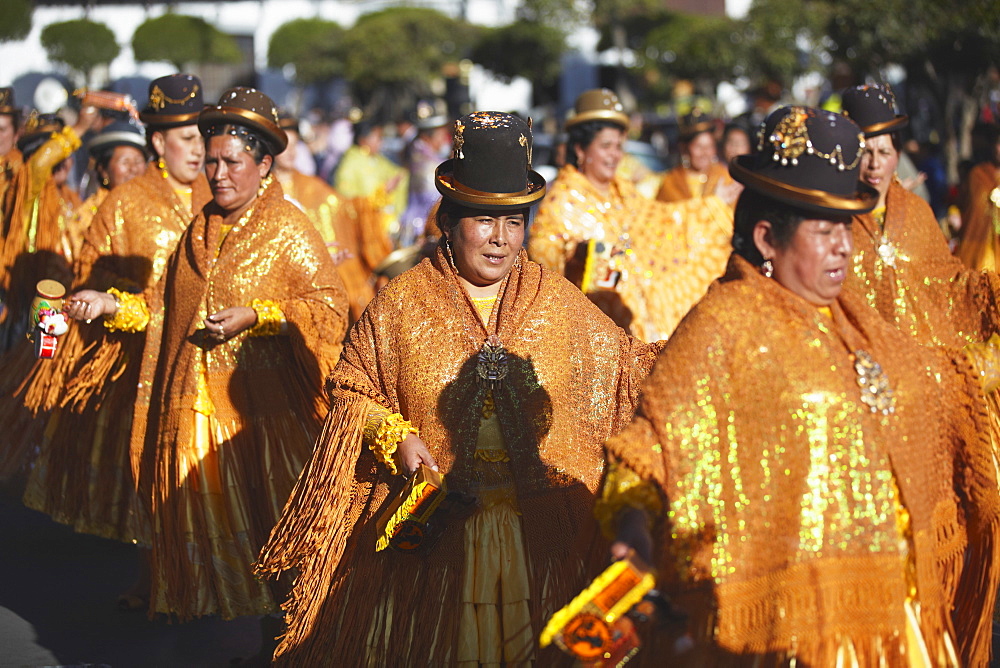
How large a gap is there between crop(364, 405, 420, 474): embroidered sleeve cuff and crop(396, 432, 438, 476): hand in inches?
0.6

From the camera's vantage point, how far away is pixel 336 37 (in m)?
49.2

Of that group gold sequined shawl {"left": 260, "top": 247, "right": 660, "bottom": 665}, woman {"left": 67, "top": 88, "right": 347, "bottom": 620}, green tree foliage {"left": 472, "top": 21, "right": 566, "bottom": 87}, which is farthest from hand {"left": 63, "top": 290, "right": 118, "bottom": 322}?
green tree foliage {"left": 472, "top": 21, "right": 566, "bottom": 87}

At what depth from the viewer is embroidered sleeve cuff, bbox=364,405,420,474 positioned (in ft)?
13.7

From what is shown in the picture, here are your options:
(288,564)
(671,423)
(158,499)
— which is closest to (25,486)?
(158,499)

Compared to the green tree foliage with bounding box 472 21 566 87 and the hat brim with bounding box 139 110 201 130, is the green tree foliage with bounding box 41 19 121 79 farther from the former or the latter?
the hat brim with bounding box 139 110 201 130

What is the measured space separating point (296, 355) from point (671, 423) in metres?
2.77

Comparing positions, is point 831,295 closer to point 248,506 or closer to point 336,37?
point 248,506

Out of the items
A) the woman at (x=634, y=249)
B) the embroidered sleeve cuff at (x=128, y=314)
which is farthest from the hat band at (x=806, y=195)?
the woman at (x=634, y=249)

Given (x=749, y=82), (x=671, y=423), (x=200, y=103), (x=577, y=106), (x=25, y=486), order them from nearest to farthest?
(x=671, y=423) < (x=200, y=103) < (x=25, y=486) < (x=577, y=106) < (x=749, y=82)

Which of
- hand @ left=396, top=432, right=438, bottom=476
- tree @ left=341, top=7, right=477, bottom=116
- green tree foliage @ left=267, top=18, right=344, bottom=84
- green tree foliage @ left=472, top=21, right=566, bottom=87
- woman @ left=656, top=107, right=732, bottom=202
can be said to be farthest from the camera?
green tree foliage @ left=267, top=18, right=344, bottom=84

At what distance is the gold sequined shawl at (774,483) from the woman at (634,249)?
392cm

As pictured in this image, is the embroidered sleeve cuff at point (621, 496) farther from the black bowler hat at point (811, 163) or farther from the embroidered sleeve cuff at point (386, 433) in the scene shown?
the embroidered sleeve cuff at point (386, 433)

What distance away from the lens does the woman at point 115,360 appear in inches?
257

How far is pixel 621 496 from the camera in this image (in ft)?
10.8
